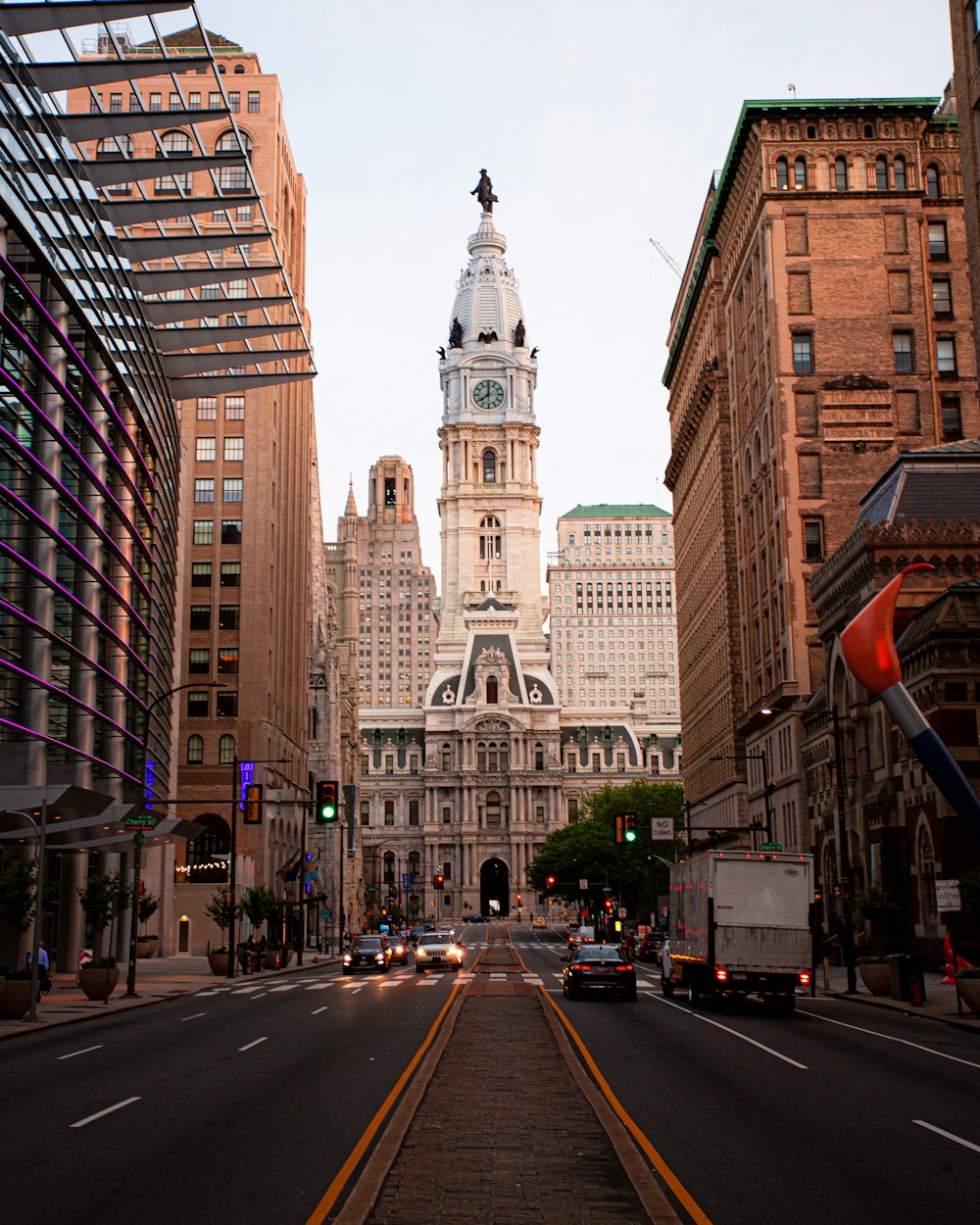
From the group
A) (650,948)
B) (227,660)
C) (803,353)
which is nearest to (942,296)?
(803,353)

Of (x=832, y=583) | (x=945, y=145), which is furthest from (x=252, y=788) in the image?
(x=945, y=145)

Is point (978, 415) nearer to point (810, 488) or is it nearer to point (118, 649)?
point (810, 488)

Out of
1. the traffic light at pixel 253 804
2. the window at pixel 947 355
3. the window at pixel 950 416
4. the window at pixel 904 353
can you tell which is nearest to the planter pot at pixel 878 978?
the traffic light at pixel 253 804

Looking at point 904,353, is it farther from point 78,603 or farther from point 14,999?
point 14,999

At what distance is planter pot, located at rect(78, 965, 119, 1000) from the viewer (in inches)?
1558

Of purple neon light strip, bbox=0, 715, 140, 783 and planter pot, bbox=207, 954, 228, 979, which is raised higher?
purple neon light strip, bbox=0, 715, 140, 783

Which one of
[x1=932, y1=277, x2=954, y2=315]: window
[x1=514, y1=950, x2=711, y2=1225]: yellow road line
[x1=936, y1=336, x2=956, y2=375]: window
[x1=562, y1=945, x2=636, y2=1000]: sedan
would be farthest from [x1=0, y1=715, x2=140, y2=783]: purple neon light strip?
[x1=932, y1=277, x2=954, y2=315]: window

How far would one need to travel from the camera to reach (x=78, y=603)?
5084cm

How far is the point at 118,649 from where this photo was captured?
5884 cm

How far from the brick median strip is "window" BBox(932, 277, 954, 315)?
62.1m

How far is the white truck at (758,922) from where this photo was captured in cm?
3294

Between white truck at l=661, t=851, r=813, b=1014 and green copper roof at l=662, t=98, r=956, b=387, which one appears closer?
white truck at l=661, t=851, r=813, b=1014

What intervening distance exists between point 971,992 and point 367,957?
3295cm

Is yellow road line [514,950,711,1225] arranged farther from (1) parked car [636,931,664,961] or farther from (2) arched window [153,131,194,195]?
(2) arched window [153,131,194,195]
